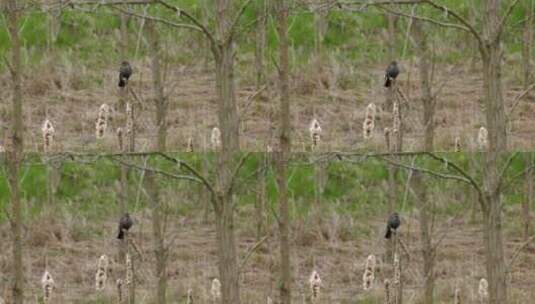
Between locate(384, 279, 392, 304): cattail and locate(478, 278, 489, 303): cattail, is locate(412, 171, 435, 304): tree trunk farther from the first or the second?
locate(478, 278, 489, 303): cattail

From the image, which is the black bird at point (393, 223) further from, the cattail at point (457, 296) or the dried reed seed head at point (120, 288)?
the dried reed seed head at point (120, 288)

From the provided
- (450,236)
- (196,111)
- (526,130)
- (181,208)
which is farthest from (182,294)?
(526,130)

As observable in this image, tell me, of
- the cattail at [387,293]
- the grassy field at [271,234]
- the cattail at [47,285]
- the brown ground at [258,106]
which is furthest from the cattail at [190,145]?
the cattail at [387,293]

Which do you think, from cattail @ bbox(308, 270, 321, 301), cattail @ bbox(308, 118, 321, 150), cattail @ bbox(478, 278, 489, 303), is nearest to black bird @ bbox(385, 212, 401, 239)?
cattail @ bbox(308, 270, 321, 301)

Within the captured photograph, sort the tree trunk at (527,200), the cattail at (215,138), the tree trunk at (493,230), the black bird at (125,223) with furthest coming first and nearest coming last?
the tree trunk at (527,200) → the black bird at (125,223) → the cattail at (215,138) → the tree trunk at (493,230)

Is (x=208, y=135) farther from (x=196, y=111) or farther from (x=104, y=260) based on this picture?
(x=104, y=260)

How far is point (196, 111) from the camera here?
13828mm

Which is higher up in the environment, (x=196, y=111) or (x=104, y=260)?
(x=196, y=111)

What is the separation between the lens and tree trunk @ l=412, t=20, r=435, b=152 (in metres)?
13.0

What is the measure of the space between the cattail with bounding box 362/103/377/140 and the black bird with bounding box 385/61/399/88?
35 centimetres

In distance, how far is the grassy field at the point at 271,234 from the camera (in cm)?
1361

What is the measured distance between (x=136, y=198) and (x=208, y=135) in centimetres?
110

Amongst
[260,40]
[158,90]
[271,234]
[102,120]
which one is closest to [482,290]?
[271,234]

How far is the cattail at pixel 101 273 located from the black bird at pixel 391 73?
10.5 feet
